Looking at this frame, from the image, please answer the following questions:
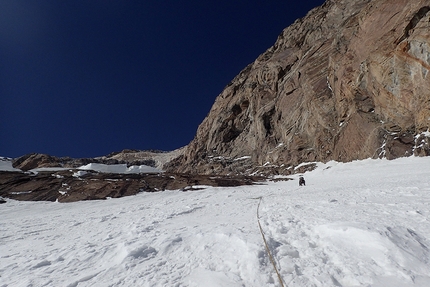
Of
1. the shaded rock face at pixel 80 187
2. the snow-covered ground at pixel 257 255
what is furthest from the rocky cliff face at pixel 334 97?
the snow-covered ground at pixel 257 255

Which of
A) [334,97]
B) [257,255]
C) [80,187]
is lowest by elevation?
[257,255]

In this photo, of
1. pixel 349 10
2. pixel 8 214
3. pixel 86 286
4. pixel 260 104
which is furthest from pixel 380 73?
pixel 8 214

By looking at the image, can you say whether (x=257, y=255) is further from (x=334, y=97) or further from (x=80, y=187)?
(x=334, y=97)

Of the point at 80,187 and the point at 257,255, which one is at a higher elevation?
the point at 80,187

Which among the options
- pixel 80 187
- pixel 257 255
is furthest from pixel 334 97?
pixel 257 255

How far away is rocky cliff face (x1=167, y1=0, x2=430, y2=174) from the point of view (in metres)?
27.6

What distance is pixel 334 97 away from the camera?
4094cm

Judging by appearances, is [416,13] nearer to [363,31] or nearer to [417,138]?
[363,31]

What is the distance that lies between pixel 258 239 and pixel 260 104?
58.1 m

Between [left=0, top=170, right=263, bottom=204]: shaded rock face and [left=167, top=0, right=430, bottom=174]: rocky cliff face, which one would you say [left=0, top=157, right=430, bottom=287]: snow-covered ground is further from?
[left=167, top=0, right=430, bottom=174]: rocky cliff face

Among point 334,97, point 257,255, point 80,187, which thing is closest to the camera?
point 257,255

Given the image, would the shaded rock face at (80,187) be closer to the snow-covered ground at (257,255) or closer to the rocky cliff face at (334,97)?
the snow-covered ground at (257,255)

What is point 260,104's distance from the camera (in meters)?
61.4

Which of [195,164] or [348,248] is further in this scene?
[195,164]
